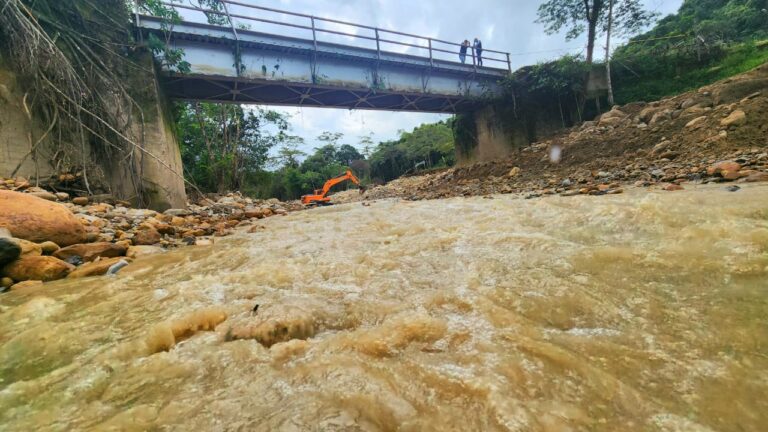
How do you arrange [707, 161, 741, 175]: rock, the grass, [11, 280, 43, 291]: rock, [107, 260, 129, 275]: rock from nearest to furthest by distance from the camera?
[11, 280, 43, 291]: rock, [107, 260, 129, 275]: rock, [707, 161, 741, 175]: rock, the grass

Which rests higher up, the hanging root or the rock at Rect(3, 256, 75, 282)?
the hanging root

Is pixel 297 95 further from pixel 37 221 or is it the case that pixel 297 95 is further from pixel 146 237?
pixel 37 221

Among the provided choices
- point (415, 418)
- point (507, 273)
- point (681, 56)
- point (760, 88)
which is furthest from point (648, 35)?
point (415, 418)

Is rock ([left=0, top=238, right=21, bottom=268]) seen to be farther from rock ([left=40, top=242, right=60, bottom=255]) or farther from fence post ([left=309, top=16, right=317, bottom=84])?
fence post ([left=309, top=16, right=317, bottom=84])

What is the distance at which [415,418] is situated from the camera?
995 mm

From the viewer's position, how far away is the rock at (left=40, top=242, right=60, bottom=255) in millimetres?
2943

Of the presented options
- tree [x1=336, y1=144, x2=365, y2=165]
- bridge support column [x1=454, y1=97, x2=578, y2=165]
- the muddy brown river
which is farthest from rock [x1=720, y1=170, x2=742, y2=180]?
tree [x1=336, y1=144, x2=365, y2=165]

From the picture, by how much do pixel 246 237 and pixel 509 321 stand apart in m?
3.92

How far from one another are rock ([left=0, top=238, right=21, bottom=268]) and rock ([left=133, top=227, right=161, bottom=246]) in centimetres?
141

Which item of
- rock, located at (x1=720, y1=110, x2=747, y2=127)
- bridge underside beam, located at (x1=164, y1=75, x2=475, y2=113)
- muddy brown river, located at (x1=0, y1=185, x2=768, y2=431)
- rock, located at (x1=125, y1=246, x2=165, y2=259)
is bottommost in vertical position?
muddy brown river, located at (x1=0, y1=185, x2=768, y2=431)

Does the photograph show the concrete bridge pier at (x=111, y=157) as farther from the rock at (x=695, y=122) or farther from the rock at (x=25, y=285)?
the rock at (x=695, y=122)

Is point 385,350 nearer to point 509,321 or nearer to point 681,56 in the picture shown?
point 509,321

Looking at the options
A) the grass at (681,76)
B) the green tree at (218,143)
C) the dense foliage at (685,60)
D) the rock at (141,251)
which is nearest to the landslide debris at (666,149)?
the grass at (681,76)

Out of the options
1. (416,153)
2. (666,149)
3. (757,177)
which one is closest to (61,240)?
(757,177)
